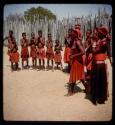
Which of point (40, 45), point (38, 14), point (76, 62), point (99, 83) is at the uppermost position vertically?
point (38, 14)

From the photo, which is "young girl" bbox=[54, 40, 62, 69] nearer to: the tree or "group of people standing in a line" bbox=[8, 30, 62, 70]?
"group of people standing in a line" bbox=[8, 30, 62, 70]

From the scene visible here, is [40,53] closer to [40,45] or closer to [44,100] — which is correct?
[40,45]

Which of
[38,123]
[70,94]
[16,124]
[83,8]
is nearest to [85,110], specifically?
[70,94]

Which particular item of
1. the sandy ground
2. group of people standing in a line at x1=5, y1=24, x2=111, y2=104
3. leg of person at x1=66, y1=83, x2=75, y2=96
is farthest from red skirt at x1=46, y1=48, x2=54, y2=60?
leg of person at x1=66, y1=83, x2=75, y2=96

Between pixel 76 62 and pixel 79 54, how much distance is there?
6cm

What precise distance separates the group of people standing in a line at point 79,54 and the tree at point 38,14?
4.0 inches

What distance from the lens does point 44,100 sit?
216 centimetres

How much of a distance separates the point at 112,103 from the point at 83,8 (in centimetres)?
66

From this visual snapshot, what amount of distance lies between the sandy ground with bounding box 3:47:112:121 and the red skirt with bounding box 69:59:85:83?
0.04 m

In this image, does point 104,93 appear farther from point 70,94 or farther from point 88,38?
point 88,38

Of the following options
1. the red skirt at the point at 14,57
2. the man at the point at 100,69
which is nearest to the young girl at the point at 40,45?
the red skirt at the point at 14,57

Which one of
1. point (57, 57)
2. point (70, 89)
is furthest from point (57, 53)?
point (70, 89)

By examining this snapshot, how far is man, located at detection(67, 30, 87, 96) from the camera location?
216cm

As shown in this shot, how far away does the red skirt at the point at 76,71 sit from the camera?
2172 mm
